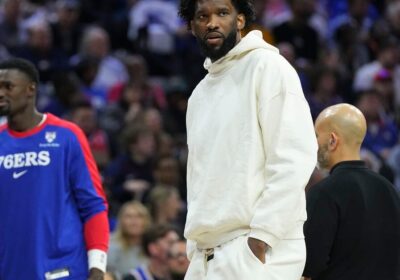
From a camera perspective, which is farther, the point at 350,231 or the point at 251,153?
the point at 350,231

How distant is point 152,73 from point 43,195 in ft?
27.9

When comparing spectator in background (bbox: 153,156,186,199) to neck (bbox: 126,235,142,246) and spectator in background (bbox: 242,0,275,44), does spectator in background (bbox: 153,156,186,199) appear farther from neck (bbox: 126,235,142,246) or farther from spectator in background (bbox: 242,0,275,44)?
spectator in background (bbox: 242,0,275,44)

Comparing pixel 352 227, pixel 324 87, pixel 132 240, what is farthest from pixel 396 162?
pixel 352 227

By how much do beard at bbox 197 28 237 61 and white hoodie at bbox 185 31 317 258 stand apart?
3 cm

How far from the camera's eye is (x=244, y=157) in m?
5.01

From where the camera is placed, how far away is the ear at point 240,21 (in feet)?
17.3

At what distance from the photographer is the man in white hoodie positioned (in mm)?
4855

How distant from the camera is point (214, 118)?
518cm

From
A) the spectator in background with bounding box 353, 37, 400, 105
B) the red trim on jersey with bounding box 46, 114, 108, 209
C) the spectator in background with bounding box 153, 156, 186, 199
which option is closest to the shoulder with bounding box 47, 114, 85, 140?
the red trim on jersey with bounding box 46, 114, 108, 209

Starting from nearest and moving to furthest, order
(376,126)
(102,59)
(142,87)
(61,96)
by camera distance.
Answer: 1. (61,96)
2. (376,126)
3. (142,87)
4. (102,59)

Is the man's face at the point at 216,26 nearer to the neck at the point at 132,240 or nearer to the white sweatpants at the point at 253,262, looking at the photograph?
the white sweatpants at the point at 253,262

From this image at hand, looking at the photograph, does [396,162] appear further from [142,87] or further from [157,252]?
[157,252]

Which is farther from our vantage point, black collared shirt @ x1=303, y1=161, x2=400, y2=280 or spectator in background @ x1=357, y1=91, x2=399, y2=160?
spectator in background @ x1=357, y1=91, x2=399, y2=160

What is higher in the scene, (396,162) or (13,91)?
(13,91)
